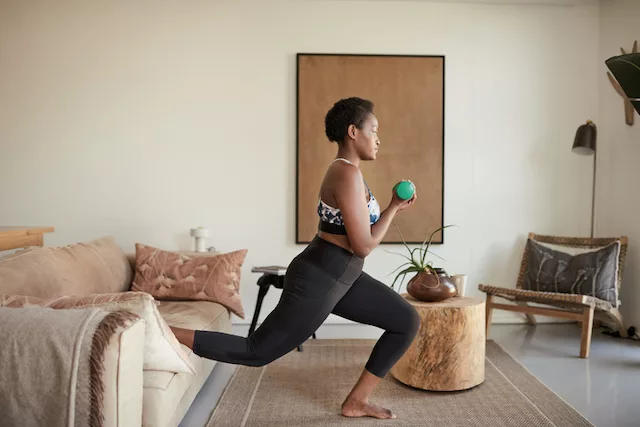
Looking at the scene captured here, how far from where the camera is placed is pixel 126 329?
1.50 m

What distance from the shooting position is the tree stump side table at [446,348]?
277 cm

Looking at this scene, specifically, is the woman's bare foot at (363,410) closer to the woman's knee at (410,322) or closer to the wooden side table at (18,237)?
the woman's knee at (410,322)

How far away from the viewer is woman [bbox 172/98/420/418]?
2.06m

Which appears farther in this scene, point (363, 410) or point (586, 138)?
point (586, 138)

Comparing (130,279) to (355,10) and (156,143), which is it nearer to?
(156,143)

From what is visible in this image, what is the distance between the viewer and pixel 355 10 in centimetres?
445

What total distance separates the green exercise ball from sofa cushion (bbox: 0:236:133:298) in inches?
62.5

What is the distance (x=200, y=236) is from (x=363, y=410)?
7.04ft

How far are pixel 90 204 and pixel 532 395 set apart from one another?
11.6ft

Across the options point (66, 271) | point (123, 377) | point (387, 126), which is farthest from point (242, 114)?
point (123, 377)

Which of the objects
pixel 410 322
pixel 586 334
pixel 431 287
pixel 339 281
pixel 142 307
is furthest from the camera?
pixel 586 334

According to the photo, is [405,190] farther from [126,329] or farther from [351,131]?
[126,329]

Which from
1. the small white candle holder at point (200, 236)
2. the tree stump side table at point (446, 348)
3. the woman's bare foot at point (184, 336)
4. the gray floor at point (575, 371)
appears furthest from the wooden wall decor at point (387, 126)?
the woman's bare foot at point (184, 336)

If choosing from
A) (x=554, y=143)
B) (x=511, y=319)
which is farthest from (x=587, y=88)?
(x=511, y=319)
